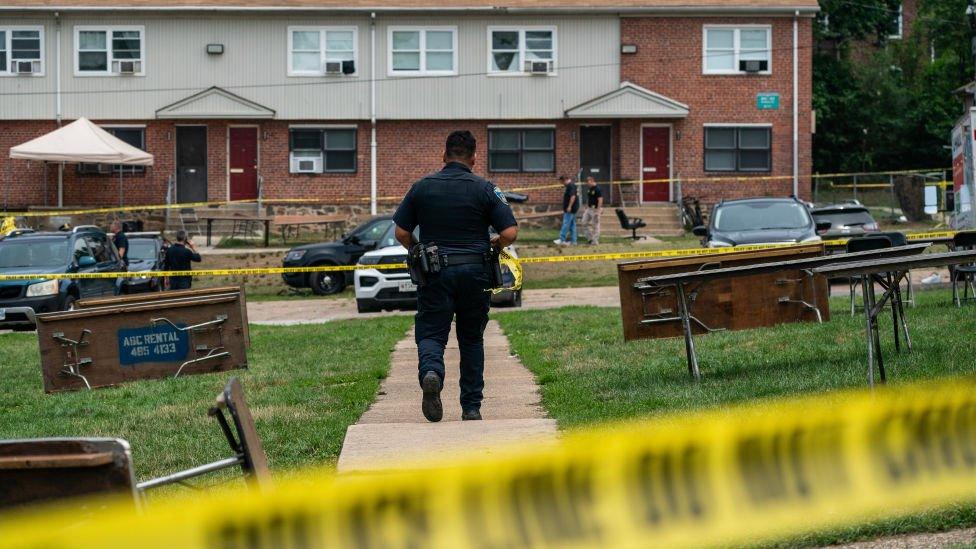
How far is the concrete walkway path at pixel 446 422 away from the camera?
246 inches

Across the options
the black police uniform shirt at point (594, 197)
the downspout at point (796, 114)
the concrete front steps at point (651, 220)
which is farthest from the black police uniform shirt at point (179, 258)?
the downspout at point (796, 114)

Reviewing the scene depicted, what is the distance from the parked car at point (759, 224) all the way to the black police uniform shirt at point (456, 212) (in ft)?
42.3

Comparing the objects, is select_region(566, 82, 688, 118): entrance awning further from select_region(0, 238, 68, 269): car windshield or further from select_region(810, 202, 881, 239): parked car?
select_region(0, 238, 68, 269): car windshield

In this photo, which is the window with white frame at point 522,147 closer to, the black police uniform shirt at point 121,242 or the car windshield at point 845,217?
the car windshield at point 845,217

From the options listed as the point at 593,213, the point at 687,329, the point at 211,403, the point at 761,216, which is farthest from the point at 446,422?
the point at 593,213

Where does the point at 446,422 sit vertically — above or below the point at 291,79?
below

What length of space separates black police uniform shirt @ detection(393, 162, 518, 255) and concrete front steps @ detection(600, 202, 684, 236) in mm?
27220

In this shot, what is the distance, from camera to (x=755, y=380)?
944cm

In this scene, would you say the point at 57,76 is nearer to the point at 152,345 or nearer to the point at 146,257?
the point at 146,257

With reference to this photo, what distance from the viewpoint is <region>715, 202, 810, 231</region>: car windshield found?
71.5 feet

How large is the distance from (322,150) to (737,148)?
11.5 m

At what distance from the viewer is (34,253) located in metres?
22.5

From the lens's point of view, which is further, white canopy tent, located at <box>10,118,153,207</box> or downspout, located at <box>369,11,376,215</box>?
downspout, located at <box>369,11,376,215</box>


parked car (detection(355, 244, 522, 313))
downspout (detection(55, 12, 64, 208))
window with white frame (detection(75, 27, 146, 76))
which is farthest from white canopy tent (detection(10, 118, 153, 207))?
parked car (detection(355, 244, 522, 313))
